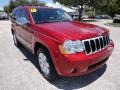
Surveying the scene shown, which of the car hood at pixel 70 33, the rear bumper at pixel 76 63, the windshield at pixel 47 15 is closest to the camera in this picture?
the rear bumper at pixel 76 63

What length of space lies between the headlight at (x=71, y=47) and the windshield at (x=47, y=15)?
182 centimetres

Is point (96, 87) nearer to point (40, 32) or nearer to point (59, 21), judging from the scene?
point (40, 32)

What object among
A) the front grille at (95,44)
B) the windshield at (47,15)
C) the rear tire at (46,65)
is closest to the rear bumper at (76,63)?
the front grille at (95,44)

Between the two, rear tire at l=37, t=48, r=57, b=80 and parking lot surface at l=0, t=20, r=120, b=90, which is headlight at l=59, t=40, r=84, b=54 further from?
parking lot surface at l=0, t=20, r=120, b=90

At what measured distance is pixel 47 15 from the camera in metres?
6.18

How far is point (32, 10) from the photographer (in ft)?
20.3

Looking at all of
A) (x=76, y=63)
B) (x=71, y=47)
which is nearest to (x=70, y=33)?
(x=71, y=47)

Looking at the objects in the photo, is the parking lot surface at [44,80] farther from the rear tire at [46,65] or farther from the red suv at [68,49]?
the red suv at [68,49]

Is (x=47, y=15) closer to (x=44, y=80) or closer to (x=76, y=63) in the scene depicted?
(x=44, y=80)

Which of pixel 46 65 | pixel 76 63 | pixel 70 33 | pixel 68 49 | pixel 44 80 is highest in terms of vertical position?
pixel 70 33

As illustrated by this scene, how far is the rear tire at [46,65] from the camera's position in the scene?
4.73 m

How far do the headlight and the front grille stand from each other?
0.50ft

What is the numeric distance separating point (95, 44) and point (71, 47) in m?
0.67

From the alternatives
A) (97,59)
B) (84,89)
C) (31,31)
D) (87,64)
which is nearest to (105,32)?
(97,59)
